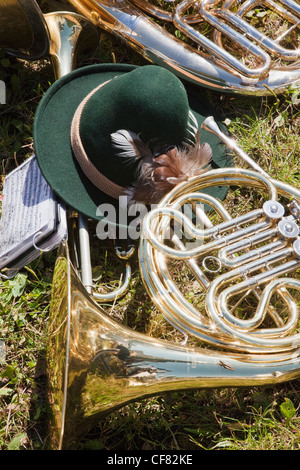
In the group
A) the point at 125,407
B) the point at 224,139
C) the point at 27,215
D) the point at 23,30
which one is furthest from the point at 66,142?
the point at 125,407

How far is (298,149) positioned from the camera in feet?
8.28

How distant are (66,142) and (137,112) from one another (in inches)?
15.7

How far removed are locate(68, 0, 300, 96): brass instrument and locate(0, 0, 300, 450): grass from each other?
23.3 inches

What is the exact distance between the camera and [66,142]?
6.82ft

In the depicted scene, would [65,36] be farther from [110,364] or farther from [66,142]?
[110,364]

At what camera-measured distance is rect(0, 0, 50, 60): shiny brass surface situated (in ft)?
6.72

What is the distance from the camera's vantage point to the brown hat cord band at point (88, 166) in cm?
200

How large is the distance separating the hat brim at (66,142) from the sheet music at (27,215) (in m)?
0.09

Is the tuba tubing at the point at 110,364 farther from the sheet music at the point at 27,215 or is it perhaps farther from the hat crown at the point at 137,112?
the hat crown at the point at 137,112

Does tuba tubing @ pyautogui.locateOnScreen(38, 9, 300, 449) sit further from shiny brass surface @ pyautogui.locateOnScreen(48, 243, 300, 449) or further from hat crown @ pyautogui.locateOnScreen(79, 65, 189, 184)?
hat crown @ pyautogui.locateOnScreen(79, 65, 189, 184)

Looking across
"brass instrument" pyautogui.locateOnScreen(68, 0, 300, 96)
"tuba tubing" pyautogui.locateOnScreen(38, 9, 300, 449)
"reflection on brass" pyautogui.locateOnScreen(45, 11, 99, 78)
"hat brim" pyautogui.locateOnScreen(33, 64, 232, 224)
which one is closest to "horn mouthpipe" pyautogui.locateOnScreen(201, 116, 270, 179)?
"hat brim" pyautogui.locateOnScreen(33, 64, 232, 224)

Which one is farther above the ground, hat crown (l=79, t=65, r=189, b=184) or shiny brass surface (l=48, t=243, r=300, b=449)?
hat crown (l=79, t=65, r=189, b=184)

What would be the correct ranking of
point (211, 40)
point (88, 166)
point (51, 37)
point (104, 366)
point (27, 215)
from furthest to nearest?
point (211, 40) → point (51, 37) → point (27, 215) → point (88, 166) → point (104, 366)
